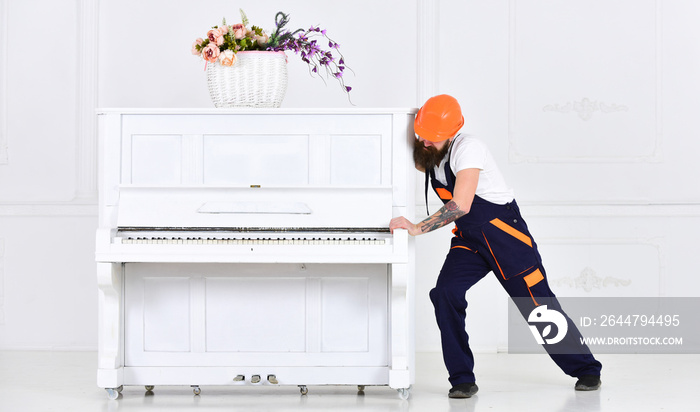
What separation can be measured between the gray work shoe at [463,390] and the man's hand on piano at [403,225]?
28.2 inches

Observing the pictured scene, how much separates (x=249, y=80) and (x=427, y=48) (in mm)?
1422

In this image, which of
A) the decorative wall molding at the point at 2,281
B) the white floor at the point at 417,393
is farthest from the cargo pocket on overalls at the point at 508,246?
the decorative wall molding at the point at 2,281

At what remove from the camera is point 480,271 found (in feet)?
10.8

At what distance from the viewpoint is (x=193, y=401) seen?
10.4ft

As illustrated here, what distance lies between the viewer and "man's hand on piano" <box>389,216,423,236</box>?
3.02m

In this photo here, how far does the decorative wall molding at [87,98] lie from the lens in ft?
14.2

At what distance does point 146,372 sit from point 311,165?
3.80 ft

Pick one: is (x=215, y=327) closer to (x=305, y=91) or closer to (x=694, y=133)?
(x=305, y=91)

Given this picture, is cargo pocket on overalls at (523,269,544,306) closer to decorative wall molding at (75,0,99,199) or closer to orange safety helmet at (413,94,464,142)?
orange safety helmet at (413,94,464,142)

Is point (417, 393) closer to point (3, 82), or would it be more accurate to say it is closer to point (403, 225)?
point (403, 225)

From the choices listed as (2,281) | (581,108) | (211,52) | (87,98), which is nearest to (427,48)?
(581,108)

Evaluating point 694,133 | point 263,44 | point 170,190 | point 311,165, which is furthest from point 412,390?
point 694,133

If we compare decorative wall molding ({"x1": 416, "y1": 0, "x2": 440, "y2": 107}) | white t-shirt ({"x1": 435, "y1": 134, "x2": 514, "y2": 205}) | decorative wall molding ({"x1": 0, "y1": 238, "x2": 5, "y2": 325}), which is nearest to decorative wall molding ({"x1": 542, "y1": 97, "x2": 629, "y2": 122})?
decorative wall molding ({"x1": 416, "y1": 0, "x2": 440, "y2": 107})

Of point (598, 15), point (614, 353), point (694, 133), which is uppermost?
point (598, 15)
